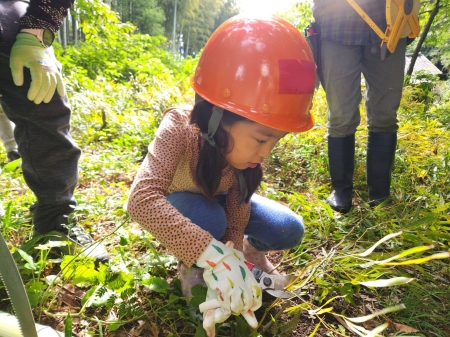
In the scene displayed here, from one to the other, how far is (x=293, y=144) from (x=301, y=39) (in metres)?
1.99

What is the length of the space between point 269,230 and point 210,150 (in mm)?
480

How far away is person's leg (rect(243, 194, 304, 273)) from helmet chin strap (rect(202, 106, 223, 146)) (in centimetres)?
50

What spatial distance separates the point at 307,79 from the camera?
109 centimetres

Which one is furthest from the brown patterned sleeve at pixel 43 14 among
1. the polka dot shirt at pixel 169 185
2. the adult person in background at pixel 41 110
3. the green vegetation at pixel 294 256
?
the green vegetation at pixel 294 256

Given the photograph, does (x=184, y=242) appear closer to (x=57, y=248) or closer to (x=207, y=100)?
(x=207, y=100)

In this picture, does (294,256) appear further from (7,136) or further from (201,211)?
(7,136)

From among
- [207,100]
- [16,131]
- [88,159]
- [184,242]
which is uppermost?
[207,100]

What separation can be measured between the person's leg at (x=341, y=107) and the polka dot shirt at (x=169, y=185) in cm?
93

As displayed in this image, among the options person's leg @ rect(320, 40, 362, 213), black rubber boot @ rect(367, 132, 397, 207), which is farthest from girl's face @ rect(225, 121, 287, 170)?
black rubber boot @ rect(367, 132, 397, 207)

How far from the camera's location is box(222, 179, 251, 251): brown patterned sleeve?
4.59ft

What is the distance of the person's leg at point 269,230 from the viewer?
54.2 inches

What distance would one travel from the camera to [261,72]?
3.39 ft

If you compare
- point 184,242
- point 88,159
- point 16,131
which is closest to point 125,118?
point 88,159

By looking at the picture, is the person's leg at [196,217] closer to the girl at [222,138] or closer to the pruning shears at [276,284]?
the girl at [222,138]
